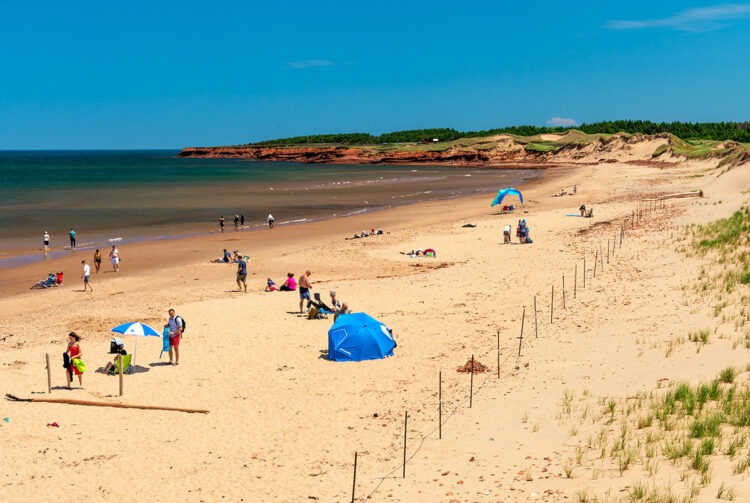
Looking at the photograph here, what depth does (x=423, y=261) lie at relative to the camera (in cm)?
2950

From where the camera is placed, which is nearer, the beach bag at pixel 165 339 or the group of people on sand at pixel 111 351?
the group of people on sand at pixel 111 351

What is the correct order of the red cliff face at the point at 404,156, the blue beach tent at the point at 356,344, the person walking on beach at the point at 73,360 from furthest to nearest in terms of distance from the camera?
the red cliff face at the point at 404,156 < the blue beach tent at the point at 356,344 < the person walking on beach at the point at 73,360

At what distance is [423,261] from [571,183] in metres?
51.6

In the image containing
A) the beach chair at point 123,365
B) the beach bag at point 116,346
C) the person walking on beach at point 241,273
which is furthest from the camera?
the person walking on beach at point 241,273

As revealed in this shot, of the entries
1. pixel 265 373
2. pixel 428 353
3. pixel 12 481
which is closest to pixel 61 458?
pixel 12 481

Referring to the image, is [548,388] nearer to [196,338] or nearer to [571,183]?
[196,338]

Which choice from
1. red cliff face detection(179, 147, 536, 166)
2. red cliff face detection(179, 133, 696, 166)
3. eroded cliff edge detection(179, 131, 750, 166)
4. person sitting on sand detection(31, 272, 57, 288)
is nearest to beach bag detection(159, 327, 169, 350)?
person sitting on sand detection(31, 272, 57, 288)

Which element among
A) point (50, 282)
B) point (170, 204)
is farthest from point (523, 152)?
point (50, 282)

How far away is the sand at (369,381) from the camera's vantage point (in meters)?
10.3

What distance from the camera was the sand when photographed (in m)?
10.3

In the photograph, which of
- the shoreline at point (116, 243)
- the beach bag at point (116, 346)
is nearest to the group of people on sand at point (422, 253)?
the shoreline at point (116, 243)

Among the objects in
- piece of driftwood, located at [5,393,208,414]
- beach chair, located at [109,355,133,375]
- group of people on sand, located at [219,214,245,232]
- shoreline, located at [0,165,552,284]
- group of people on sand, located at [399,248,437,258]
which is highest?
group of people on sand, located at [219,214,245,232]

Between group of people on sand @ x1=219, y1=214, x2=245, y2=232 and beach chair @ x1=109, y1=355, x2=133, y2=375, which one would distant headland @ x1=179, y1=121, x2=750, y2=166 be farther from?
beach chair @ x1=109, y1=355, x2=133, y2=375

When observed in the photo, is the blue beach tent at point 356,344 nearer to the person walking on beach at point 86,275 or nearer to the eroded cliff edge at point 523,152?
the person walking on beach at point 86,275
